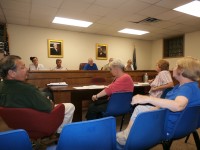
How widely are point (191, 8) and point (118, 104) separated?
3.62 m

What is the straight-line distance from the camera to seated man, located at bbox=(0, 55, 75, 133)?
147 cm

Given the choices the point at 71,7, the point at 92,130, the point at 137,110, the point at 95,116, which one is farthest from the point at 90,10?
the point at 92,130

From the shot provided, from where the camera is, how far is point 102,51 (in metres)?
7.45

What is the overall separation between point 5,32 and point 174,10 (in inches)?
209

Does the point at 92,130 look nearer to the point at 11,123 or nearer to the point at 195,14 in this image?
the point at 11,123

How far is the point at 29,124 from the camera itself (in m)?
1.49

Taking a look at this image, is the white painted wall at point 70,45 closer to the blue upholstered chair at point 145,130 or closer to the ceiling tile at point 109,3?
the ceiling tile at point 109,3

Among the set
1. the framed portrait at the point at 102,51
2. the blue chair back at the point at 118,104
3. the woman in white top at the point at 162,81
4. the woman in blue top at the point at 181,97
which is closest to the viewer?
the woman in blue top at the point at 181,97

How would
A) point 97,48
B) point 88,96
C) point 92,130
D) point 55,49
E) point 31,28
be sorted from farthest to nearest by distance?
point 97,48
point 55,49
point 31,28
point 88,96
point 92,130

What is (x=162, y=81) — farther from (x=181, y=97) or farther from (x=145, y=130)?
(x=145, y=130)

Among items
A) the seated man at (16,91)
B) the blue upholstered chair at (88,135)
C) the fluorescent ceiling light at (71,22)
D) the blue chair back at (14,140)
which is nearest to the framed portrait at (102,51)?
the fluorescent ceiling light at (71,22)

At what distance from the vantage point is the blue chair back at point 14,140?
0.77 meters

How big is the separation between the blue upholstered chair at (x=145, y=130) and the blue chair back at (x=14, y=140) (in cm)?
64

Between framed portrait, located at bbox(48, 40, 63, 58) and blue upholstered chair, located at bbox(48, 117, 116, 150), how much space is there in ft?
19.2
